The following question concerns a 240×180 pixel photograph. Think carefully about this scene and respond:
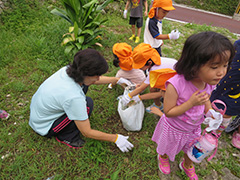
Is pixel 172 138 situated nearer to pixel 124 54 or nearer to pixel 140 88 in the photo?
pixel 140 88

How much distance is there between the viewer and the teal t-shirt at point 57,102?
1.46m

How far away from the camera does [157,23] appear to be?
2.69 meters

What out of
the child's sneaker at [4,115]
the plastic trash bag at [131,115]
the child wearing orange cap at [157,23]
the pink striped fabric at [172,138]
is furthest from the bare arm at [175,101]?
the child's sneaker at [4,115]

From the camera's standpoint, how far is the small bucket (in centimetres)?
121

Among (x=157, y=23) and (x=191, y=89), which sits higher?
(x=157, y=23)

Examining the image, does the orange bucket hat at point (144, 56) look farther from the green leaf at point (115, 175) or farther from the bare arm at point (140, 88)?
the green leaf at point (115, 175)

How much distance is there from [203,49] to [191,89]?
35 cm

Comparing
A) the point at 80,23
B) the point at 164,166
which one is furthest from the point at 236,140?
the point at 80,23

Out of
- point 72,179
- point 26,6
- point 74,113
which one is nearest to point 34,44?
point 26,6

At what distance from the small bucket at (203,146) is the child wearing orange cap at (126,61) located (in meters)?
1.27

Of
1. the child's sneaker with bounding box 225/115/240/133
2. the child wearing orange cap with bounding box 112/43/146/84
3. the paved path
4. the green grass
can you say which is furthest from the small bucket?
the paved path

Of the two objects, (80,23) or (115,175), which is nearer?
(115,175)

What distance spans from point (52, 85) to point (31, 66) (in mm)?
1828

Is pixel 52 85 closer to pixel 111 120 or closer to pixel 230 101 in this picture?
pixel 111 120
